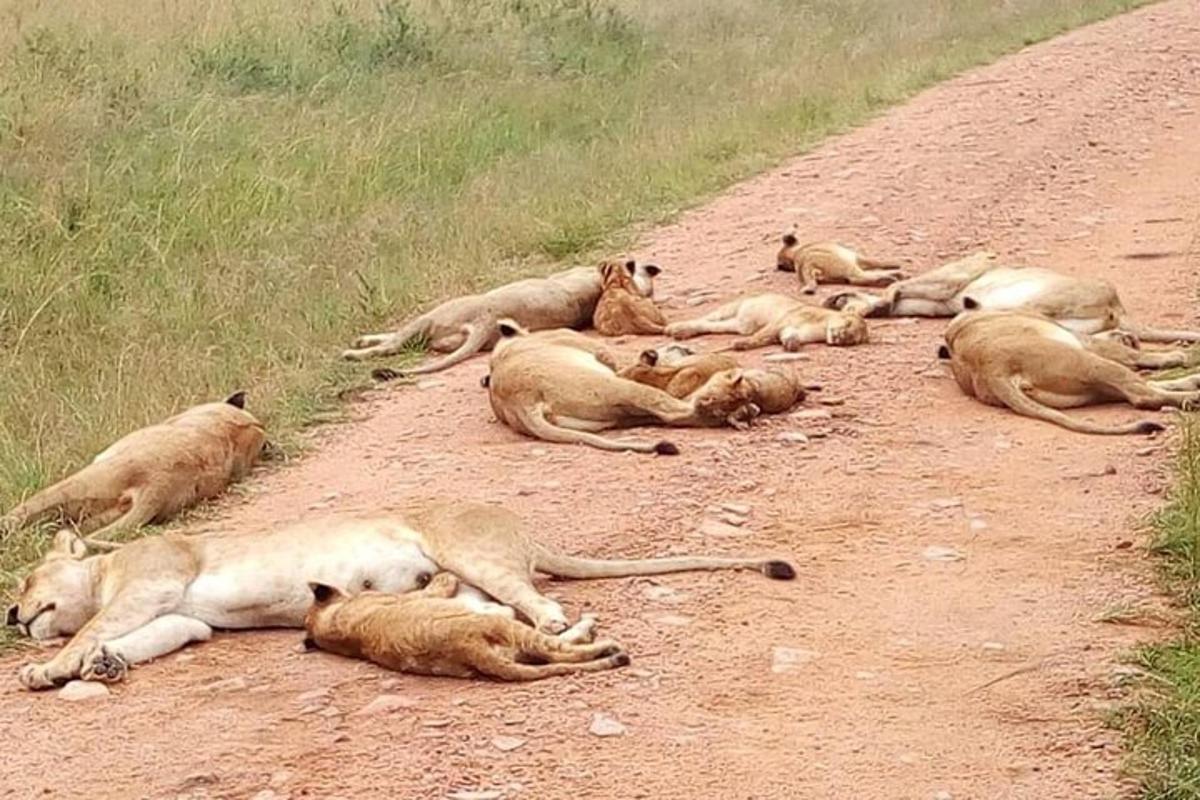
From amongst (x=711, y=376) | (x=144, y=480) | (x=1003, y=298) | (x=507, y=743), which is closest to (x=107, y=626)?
(x=144, y=480)

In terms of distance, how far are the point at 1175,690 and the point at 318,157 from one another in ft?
27.8

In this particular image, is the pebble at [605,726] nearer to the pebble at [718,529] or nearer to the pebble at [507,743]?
the pebble at [507,743]

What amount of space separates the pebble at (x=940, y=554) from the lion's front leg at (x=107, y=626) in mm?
2129

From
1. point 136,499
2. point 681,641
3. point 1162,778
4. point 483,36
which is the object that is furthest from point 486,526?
point 483,36

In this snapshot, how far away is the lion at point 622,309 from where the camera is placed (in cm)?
858

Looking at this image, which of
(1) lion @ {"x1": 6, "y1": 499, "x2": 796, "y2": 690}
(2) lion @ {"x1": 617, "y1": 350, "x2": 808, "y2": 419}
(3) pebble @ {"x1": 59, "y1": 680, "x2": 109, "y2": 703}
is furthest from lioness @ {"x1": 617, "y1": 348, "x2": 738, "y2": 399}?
(3) pebble @ {"x1": 59, "y1": 680, "x2": 109, "y2": 703}

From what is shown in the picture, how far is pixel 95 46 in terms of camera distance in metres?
13.5

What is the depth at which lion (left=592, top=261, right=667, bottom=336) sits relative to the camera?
8.58 m

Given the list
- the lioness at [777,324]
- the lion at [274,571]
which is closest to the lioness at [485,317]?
the lioness at [777,324]

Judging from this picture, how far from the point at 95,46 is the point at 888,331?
7.54 m

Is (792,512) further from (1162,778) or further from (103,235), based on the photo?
(103,235)

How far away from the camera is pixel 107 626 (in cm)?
511

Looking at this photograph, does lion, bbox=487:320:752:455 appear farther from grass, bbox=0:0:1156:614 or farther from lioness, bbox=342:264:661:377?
lioness, bbox=342:264:661:377

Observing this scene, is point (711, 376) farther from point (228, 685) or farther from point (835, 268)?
point (228, 685)
